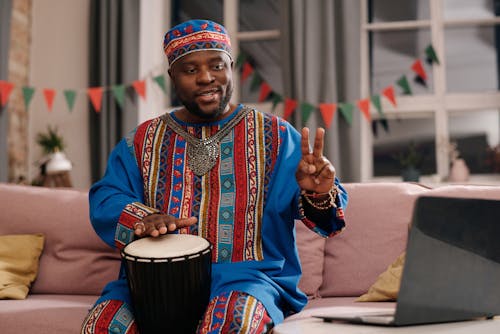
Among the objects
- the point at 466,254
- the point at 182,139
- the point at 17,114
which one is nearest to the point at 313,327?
the point at 466,254

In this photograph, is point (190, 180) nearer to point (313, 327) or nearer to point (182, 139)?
point (182, 139)

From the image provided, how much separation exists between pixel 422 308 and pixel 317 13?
8.58 feet

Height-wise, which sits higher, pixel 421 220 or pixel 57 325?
pixel 421 220

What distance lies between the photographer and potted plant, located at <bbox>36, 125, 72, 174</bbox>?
3.26 metres

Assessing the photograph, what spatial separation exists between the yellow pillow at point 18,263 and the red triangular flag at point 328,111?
166 cm

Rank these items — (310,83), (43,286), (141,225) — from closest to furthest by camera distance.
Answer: (141,225) → (43,286) → (310,83)

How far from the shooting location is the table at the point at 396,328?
0.93 metres

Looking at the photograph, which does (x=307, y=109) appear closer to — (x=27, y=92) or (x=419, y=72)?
(x=419, y=72)

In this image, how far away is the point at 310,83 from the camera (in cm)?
322

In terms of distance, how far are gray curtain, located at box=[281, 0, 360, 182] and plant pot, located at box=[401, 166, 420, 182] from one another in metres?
0.31

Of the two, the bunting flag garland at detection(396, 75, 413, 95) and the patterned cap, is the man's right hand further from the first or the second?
the bunting flag garland at detection(396, 75, 413, 95)

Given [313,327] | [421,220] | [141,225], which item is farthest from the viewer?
[141,225]

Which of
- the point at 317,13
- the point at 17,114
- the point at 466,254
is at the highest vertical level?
the point at 317,13

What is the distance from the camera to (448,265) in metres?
0.93
